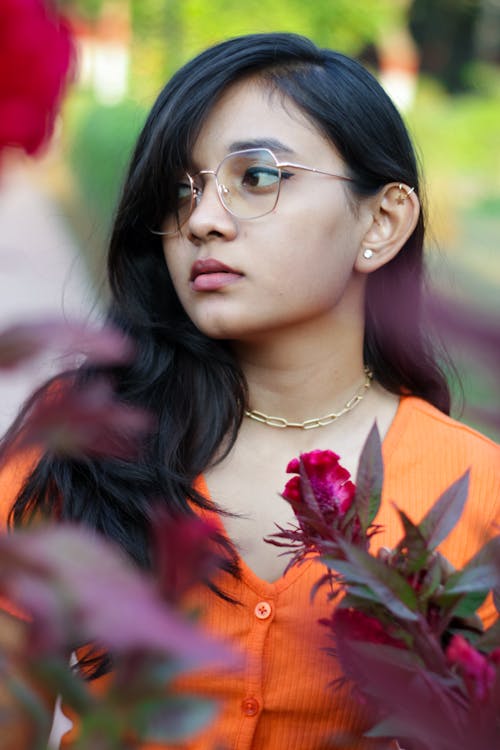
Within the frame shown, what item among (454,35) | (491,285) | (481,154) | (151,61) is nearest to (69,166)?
(151,61)

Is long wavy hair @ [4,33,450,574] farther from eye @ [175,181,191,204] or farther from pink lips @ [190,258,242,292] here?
pink lips @ [190,258,242,292]

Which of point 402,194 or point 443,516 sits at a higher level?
point 402,194

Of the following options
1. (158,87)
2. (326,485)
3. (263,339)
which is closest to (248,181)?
(263,339)

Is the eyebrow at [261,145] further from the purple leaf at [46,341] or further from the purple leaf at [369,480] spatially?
the purple leaf at [46,341]

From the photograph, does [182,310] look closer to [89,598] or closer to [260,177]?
[260,177]

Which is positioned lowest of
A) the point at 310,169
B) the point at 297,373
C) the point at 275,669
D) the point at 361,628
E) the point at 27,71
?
the point at 275,669

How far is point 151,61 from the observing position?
1225 cm

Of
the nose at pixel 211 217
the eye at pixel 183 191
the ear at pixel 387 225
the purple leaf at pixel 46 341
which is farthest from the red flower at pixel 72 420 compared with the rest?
the ear at pixel 387 225

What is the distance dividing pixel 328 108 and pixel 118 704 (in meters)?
1.52

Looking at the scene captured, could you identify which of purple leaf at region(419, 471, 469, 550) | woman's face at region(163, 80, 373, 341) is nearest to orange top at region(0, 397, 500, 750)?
woman's face at region(163, 80, 373, 341)

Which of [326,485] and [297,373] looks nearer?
[326,485]

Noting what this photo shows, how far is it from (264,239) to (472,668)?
115cm

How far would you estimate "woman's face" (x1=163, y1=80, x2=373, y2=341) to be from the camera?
1709 mm

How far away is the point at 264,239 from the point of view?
1721 millimetres
